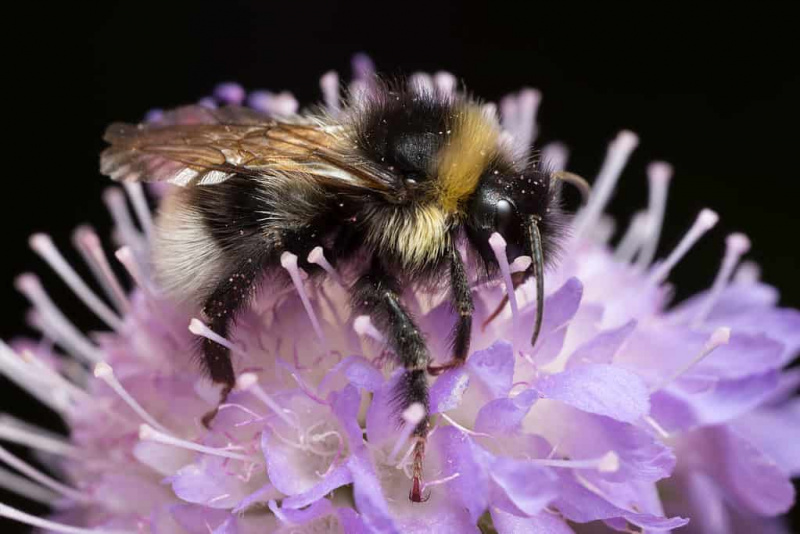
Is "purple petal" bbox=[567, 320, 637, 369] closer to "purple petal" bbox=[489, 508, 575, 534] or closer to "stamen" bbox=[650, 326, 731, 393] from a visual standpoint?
"stamen" bbox=[650, 326, 731, 393]

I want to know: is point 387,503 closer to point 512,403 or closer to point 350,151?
point 512,403

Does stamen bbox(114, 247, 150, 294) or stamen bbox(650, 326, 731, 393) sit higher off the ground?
stamen bbox(650, 326, 731, 393)

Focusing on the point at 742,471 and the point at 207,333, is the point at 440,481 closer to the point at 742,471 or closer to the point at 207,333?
the point at 207,333

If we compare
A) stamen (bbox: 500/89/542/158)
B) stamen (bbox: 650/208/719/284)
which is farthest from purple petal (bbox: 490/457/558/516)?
stamen (bbox: 500/89/542/158)

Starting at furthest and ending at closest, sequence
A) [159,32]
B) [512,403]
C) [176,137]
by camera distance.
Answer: [159,32], [176,137], [512,403]

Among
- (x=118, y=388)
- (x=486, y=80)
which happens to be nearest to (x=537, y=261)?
(x=118, y=388)

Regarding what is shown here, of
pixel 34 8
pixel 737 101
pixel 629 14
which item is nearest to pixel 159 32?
pixel 34 8
